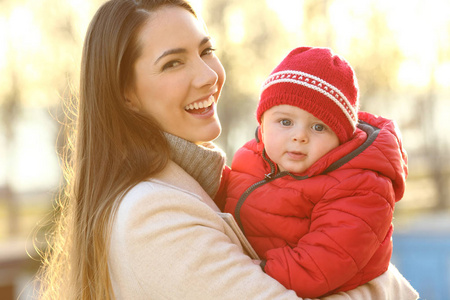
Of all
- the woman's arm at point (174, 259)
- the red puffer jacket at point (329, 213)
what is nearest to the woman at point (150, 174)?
the woman's arm at point (174, 259)

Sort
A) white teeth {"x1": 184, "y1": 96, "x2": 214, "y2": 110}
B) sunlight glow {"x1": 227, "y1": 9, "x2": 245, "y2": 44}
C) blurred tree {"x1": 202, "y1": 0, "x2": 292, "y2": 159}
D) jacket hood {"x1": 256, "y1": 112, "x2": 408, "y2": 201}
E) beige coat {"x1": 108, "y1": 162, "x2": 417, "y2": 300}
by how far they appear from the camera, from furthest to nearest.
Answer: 1. sunlight glow {"x1": 227, "y1": 9, "x2": 245, "y2": 44}
2. blurred tree {"x1": 202, "y1": 0, "x2": 292, "y2": 159}
3. white teeth {"x1": 184, "y1": 96, "x2": 214, "y2": 110}
4. jacket hood {"x1": 256, "y1": 112, "x2": 408, "y2": 201}
5. beige coat {"x1": 108, "y1": 162, "x2": 417, "y2": 300}

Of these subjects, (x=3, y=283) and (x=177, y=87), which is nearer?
(x=177, y=87)

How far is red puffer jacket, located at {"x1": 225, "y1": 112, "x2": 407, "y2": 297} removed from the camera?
1.99 metres

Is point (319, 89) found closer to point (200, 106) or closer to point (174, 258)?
point (200, 106)

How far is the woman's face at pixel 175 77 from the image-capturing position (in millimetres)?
2246

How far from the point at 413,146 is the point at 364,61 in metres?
3.23

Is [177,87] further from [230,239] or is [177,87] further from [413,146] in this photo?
[413,146]

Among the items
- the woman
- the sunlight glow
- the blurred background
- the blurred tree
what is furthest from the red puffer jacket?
the sunlight glow

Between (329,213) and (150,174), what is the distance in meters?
0.65

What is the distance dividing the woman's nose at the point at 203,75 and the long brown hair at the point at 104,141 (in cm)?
23

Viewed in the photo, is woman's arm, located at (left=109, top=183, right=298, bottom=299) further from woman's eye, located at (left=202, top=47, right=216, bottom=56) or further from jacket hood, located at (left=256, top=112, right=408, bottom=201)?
woman's eye, located at (left=202, top=47, right=216, bottom=56)

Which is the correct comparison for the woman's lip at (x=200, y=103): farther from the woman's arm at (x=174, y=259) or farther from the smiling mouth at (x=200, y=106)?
the woman's arm at (x=174, y=259)

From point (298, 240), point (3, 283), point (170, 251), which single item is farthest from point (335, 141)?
point (3, 283)

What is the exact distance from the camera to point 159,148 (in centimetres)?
225
